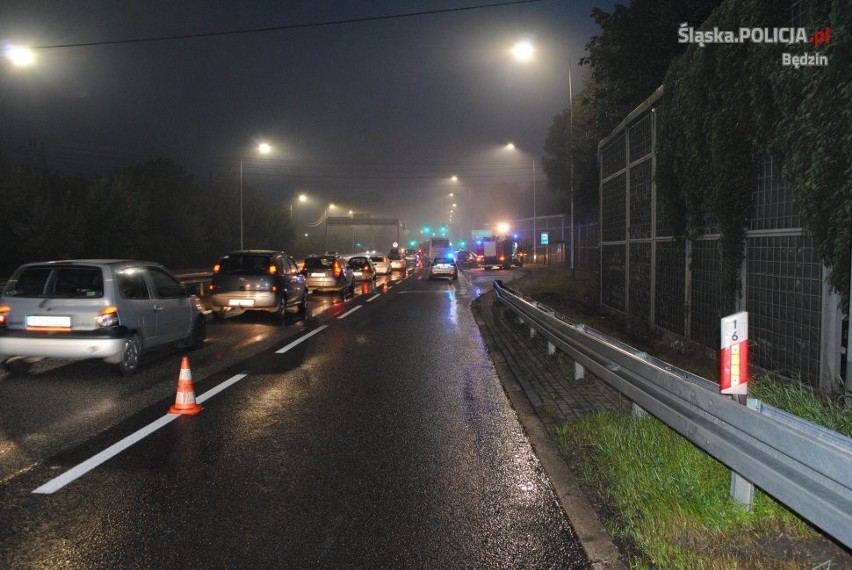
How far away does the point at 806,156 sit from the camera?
20.5 ft

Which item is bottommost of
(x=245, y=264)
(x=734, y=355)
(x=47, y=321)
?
(x=47, y=321)

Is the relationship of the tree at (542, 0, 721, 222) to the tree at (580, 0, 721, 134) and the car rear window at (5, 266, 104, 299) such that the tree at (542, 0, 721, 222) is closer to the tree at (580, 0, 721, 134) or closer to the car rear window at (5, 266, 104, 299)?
the tree at (580, 0, 721, 134)

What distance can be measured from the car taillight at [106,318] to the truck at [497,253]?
49771mm

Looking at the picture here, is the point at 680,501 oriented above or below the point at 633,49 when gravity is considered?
below

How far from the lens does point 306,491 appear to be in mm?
4789

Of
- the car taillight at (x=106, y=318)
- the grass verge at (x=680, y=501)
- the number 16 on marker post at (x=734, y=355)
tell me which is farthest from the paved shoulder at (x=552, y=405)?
the car taillight at (x=106, y=318)

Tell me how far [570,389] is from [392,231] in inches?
3032

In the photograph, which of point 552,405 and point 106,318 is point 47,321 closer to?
point 106,318

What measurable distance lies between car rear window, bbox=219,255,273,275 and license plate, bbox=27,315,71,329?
7.70 meters

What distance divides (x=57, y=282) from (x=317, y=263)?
17.4m

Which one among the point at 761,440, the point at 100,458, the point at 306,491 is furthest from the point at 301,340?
the point at 761,440

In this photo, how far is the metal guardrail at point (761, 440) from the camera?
115 inches

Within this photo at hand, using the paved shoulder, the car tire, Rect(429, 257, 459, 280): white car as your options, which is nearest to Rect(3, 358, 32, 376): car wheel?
the car tire

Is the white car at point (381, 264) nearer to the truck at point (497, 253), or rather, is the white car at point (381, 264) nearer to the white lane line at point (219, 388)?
the truck at point (497, 253)
